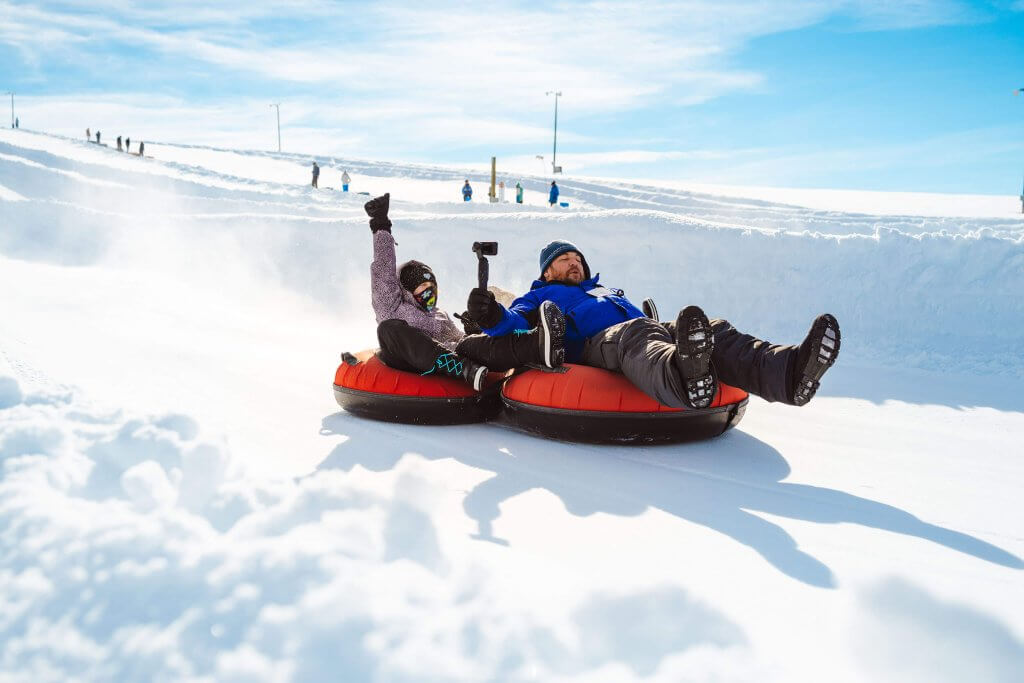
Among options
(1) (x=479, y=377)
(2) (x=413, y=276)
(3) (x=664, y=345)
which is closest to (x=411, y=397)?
(1) (x=479, y=377)

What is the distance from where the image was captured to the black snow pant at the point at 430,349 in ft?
13.4

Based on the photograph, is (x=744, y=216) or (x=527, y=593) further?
(x=744, y=216)

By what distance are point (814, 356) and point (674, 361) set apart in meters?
0.55

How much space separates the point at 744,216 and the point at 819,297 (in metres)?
11.8

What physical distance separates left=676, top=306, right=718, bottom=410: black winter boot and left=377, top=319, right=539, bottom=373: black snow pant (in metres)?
1.13

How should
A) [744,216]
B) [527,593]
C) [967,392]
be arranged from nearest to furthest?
[527,593] < [967,392] < [744,216]

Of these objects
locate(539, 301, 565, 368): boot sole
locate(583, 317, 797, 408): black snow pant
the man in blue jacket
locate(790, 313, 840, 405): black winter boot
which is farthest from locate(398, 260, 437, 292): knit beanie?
locate(790, 313, 840, 405): black winter boot

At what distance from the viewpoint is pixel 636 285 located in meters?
8.98

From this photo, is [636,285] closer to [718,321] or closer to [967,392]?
[967,392]

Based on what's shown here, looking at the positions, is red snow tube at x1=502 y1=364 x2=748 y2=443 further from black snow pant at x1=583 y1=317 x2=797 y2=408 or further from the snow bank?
the snow bank

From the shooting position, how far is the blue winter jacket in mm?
4098

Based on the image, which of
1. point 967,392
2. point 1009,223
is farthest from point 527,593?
point 1009,223

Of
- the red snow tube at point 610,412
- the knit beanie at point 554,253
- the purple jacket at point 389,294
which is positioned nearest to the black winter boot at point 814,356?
the red snow tube at point 610,412

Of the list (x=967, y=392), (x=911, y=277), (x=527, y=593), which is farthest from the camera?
(x=911, y=277)
